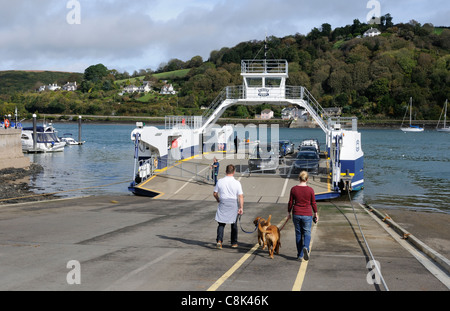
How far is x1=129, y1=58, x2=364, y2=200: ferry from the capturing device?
73.9 ft

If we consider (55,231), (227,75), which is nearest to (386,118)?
(227,75)

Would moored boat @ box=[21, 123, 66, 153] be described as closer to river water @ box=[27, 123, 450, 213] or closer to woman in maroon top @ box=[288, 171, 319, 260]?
river water @ box=[27, 123, 450, 213]

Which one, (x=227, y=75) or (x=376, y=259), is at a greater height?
(x=227, y=75)

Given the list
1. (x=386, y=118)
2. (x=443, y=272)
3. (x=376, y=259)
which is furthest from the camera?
(x=386, y=118)

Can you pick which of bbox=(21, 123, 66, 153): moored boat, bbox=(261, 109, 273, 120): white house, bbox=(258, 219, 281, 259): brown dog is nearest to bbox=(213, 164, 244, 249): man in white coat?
bbox=(258, 219, 281, 259): brown dog

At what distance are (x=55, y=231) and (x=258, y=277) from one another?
6.09 metres

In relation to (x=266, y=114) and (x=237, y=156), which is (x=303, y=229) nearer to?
(x=237, y=156)

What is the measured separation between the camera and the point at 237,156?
3272cm

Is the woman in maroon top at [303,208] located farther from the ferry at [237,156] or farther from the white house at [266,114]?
the white house at [266,114]

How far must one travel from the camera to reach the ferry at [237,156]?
22.5 metres

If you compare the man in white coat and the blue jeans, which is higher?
the man in white coat

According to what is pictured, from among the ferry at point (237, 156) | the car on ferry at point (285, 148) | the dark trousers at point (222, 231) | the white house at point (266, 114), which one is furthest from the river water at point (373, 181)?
the white house at point (266, 114)

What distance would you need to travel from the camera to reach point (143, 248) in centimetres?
995
